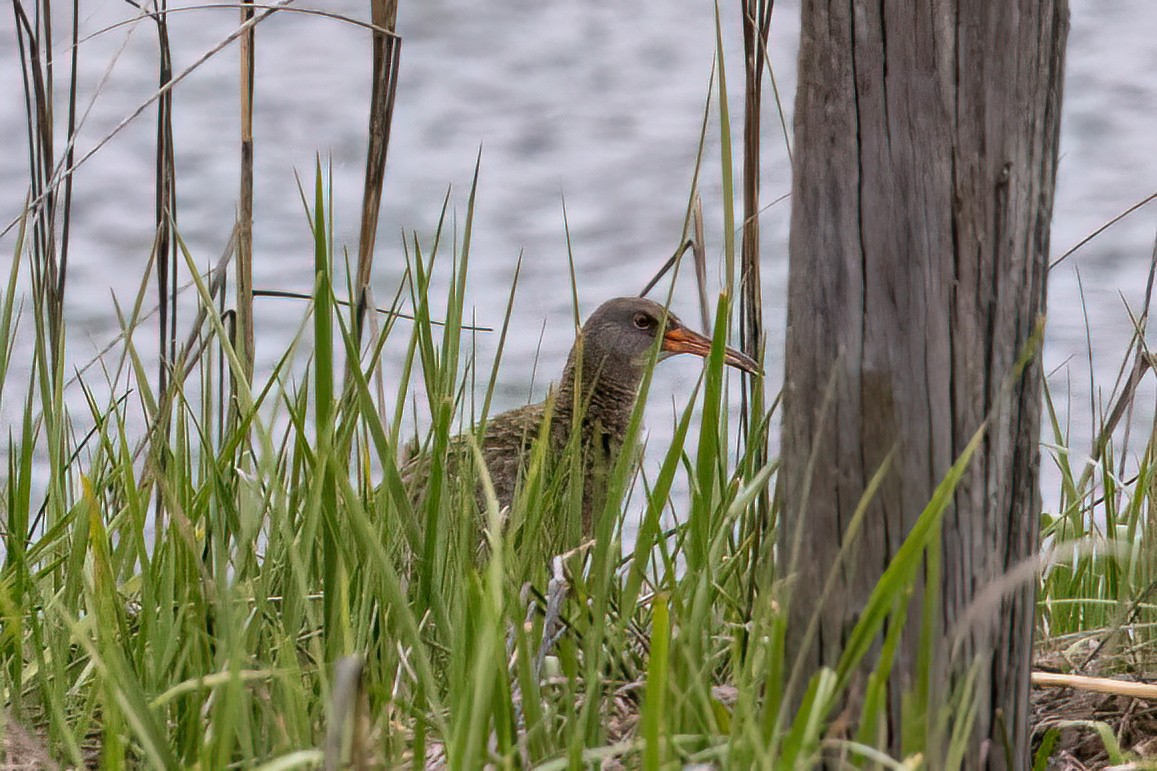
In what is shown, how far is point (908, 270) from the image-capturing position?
67.9 inches

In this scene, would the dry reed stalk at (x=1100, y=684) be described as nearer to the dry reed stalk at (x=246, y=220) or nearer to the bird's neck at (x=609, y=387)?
the dry reed stalk at (x=246, y=220)

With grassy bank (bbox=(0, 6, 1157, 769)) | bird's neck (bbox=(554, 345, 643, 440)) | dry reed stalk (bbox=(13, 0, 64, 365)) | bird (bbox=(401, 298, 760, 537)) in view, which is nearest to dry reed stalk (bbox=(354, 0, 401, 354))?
grassy bank (bbox=(0, 6, 1157, 769))

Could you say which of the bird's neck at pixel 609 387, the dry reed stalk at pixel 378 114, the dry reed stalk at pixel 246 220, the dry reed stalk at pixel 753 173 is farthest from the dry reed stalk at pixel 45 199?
the bird's neck at pixel 609 387

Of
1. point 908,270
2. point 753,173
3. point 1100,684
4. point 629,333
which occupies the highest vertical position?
point 753,173

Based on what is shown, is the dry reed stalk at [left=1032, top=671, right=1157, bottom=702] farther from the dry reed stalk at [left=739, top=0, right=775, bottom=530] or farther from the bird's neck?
the bird's neck

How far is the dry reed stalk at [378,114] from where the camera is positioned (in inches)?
116

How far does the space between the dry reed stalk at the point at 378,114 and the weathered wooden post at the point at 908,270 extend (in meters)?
1.32

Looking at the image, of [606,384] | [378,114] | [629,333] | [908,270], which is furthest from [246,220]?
[629,333]

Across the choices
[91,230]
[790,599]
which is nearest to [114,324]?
[91,230]

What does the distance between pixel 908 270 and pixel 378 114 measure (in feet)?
4.88

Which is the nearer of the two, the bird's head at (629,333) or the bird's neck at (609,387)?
the bird's neck at (609,387)

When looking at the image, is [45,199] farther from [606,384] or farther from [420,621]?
[606,384]

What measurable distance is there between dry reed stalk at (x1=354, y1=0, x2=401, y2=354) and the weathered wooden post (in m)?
1.32

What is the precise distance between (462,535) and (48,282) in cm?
116
